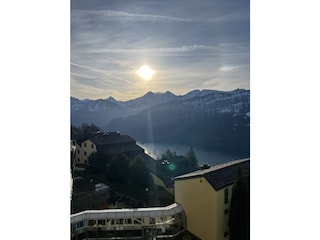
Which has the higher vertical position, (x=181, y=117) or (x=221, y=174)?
(x=181, y=117)

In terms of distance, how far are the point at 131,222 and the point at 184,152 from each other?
57 centimetres

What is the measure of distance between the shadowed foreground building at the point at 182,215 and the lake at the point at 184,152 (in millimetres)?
44

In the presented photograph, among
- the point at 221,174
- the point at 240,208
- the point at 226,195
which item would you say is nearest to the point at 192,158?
the point at 221,174

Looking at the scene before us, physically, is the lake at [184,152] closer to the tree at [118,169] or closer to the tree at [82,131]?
the tree at [118,169]

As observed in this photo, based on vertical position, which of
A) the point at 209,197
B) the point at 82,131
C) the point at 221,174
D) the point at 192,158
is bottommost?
the point at 209,197

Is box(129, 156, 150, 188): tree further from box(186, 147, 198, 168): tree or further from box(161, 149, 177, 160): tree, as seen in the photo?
box(186, 147, 198, 168): tree

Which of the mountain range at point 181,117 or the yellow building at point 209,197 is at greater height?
the mountain range at point 181,117

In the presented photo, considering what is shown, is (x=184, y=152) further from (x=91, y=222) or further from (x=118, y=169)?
(x=91, y=222)

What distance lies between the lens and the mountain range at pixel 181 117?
2176 mm

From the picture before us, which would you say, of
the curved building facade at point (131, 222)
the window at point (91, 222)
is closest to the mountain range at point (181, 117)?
the curved building facade at point (131, 222)

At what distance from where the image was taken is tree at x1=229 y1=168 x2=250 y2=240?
7.22ft

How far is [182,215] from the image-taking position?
221 centimetres
